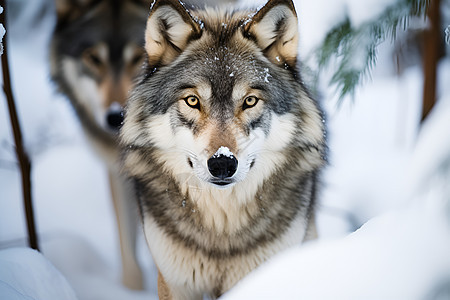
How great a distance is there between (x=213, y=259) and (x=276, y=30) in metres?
1.18

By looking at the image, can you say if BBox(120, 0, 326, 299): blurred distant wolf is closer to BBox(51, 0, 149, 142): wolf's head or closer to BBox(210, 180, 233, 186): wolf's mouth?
BBox(210, 180, 233, 186): wolf's mouth

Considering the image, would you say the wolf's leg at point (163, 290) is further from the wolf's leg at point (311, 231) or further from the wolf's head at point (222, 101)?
the wolf's leg at point (311, 231)

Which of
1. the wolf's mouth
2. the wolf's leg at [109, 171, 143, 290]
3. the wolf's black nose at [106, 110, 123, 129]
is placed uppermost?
the wolf's mouth

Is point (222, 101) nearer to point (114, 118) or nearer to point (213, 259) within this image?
point (213, 259)

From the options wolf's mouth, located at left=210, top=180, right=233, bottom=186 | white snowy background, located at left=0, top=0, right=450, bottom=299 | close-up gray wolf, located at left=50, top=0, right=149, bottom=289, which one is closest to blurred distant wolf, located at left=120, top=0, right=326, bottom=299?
wolf's mouth, located at left=210, top=180, right=233, bottom=186

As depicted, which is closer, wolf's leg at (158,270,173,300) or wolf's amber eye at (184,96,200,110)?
wolf's amber eye at (184,96,200,110)

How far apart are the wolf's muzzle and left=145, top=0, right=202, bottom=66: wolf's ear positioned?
62 cm

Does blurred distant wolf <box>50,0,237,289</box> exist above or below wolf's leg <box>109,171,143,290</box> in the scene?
above

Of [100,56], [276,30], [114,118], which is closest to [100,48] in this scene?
[100,56]

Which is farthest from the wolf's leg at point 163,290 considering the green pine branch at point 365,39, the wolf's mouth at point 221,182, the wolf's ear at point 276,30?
the green pine branch at point 365,39

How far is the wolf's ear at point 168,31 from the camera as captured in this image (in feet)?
6.14

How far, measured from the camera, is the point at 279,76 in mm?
2008

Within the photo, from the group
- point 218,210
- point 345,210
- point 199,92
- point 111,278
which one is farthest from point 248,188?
point 111,278

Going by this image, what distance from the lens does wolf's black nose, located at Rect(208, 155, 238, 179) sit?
169 cm
